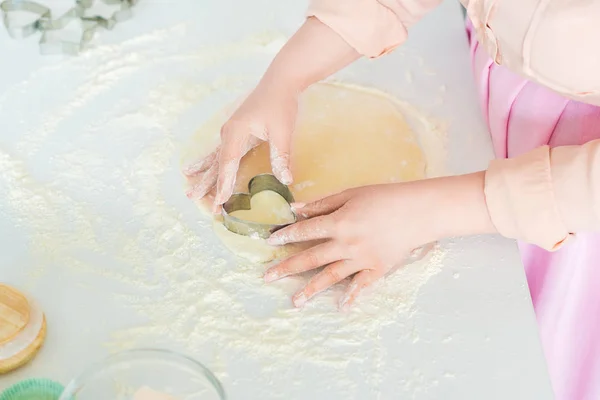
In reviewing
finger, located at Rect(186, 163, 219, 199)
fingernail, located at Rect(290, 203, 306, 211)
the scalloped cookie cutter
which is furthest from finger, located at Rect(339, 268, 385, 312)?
the scalloped cookie cutter

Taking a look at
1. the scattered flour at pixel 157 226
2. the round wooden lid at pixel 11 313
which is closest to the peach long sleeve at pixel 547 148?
the scattered flour at pixel 157 226

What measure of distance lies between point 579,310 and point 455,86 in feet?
1.10

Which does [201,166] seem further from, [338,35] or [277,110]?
[338,35]

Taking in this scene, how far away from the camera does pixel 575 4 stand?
2.28 ft

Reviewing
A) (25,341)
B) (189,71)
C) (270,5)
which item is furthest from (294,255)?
(270,5)

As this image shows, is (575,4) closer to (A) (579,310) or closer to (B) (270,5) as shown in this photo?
(A) (579,310)

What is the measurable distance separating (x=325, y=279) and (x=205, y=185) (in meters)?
0.20

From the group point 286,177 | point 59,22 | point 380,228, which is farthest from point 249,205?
point 59,22

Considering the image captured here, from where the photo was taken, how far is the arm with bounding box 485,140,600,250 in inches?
28.1

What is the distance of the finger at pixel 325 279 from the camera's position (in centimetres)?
74

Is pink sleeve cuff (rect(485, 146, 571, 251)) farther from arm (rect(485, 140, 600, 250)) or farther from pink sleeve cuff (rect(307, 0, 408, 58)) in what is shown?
pink sleeve cuff (rect(307, 0, 408, 58))

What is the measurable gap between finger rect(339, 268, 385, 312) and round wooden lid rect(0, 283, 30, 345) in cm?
31

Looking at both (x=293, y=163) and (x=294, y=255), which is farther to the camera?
(x=293, y=163)

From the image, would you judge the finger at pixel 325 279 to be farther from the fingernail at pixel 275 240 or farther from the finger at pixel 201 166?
the finger at pixel 201 166
